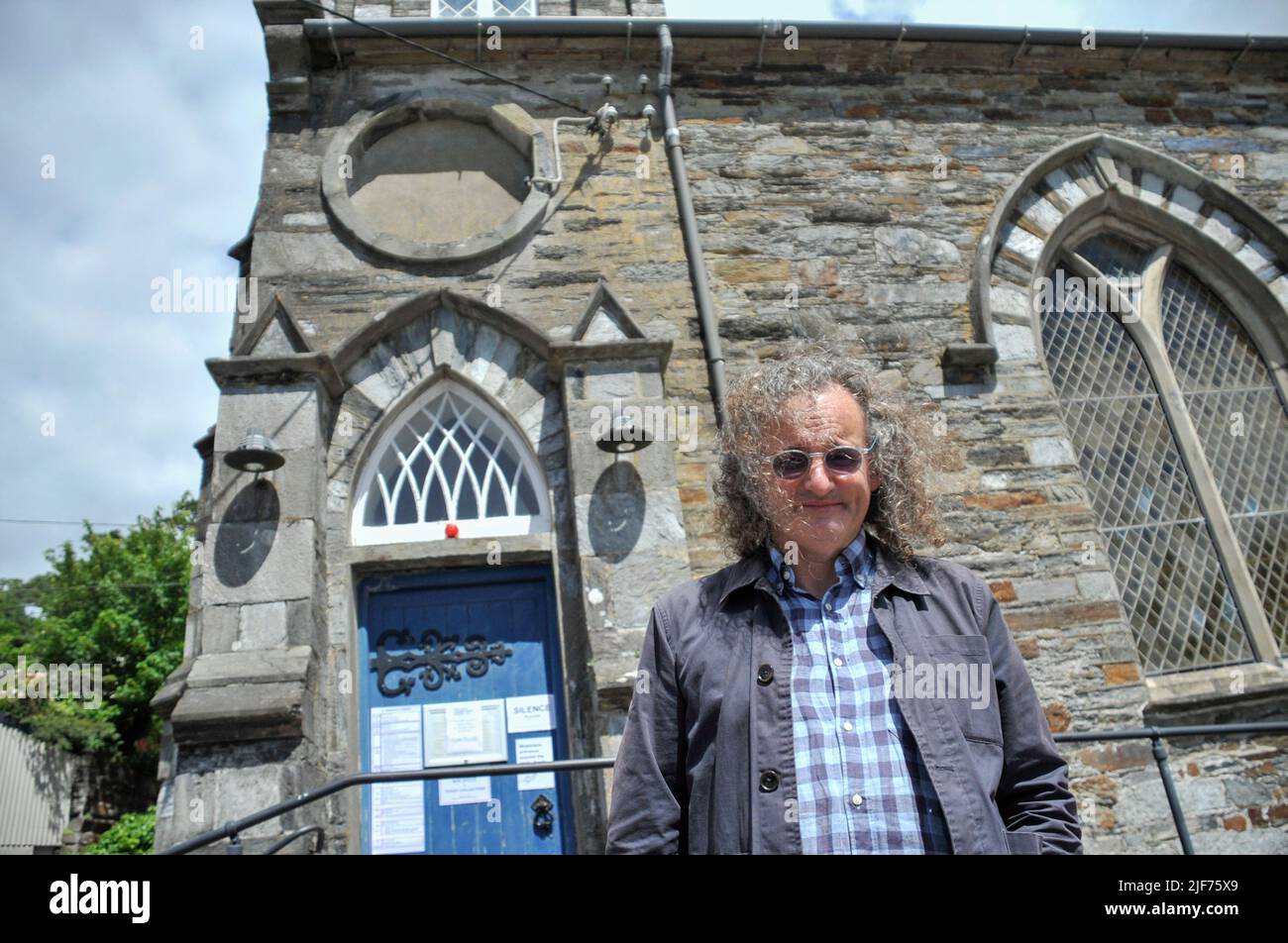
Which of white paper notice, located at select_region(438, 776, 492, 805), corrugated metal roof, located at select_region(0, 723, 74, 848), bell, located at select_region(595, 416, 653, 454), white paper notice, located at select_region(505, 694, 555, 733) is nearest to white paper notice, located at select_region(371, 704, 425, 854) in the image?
white paper notice, located at select_region(438, 776, 492, 805)

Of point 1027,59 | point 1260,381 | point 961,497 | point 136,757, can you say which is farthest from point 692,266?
point 136,757

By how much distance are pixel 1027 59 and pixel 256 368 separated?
6.54 m

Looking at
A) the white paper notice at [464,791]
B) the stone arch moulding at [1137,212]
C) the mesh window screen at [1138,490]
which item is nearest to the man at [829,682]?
the white paper notice at [464,791]

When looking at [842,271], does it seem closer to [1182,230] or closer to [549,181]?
[549,181]

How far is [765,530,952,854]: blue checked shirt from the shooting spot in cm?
151

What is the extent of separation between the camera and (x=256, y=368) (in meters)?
5.19

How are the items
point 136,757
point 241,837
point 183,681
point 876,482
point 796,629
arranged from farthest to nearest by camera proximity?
point 136,757
point 183,681
point 241,837
point 876,482
point 796,629

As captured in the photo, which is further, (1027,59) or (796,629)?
(1027,59)

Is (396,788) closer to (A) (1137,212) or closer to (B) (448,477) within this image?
(B) (448,477)

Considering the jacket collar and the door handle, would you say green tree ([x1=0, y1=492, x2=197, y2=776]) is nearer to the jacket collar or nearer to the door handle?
the door handle

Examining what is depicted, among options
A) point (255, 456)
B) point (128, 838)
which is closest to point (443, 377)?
point (255, 456)

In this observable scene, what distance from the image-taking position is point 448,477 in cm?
554

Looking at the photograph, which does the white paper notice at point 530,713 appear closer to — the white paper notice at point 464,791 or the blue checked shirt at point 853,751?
the white paper notice at point 464,791

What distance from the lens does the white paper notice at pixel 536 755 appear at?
492 cm
